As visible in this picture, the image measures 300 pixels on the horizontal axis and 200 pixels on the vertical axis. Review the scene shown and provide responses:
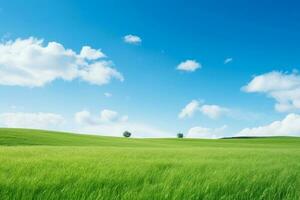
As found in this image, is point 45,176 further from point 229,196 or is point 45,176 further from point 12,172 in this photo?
point 229,196

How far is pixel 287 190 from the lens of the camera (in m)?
6.11

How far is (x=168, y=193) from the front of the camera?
203 inches

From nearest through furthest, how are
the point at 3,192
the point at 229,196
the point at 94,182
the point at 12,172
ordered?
the point at 3,192
the point at 229,196
the point at 94,182
the point at 12,172

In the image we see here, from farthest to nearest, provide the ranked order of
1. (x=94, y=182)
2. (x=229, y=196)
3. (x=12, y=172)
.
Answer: (x=12, y=172), (x=94, y=182), (x=229, y=196)

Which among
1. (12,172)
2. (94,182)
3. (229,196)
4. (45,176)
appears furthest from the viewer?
(12,172)

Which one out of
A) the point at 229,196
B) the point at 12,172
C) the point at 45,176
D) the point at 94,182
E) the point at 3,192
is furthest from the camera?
the point at 12,172

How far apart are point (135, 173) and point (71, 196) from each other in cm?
211

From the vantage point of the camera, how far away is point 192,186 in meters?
5.80

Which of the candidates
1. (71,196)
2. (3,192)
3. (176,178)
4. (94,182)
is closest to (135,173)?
(176,178)

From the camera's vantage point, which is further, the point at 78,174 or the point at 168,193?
the point at 78,174

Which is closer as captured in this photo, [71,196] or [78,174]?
[71,196]

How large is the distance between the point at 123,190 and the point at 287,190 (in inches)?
114

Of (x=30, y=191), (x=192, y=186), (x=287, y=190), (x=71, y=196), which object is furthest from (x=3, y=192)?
(x=287, y=190)

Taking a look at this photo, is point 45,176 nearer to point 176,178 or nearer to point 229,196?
point 176,178
